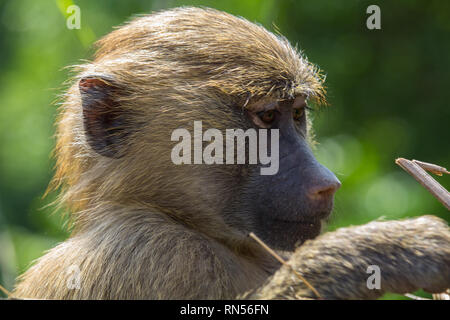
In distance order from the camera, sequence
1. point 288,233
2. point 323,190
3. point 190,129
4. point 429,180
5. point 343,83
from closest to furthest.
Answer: point 429,180 < point 323,190 < point 288,233 < point 190,129 < point 343,83

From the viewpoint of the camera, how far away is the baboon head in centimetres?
350

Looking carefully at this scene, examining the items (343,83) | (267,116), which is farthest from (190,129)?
(343,83)

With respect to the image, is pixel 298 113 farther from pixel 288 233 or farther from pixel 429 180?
pixel 429 180

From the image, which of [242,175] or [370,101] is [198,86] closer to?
[242,175]

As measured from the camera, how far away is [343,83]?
Answer: 8883mm

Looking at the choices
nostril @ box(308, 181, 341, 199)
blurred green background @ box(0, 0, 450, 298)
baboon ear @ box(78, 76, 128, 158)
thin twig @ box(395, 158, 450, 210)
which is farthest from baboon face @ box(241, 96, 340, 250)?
blurred green background @ box(0, 0, 450, 298)

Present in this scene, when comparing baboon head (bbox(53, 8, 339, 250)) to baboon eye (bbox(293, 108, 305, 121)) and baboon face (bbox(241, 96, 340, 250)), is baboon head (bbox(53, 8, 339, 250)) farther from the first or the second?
baboon eye (bbox(293, 108, 305, 121))

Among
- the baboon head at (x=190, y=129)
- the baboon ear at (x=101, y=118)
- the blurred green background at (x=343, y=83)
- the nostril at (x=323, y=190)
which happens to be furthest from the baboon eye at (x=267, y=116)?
the blurred green background at (x=343, y=83)

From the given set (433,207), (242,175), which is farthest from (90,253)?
(433,207)

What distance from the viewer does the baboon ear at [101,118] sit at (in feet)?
Result: 11.9

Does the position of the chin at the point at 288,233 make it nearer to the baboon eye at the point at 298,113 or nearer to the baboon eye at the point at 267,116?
the baboon eye at the point at 267,116

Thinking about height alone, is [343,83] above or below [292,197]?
above

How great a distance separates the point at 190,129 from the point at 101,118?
18.7 inches

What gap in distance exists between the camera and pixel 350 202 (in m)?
7.13
